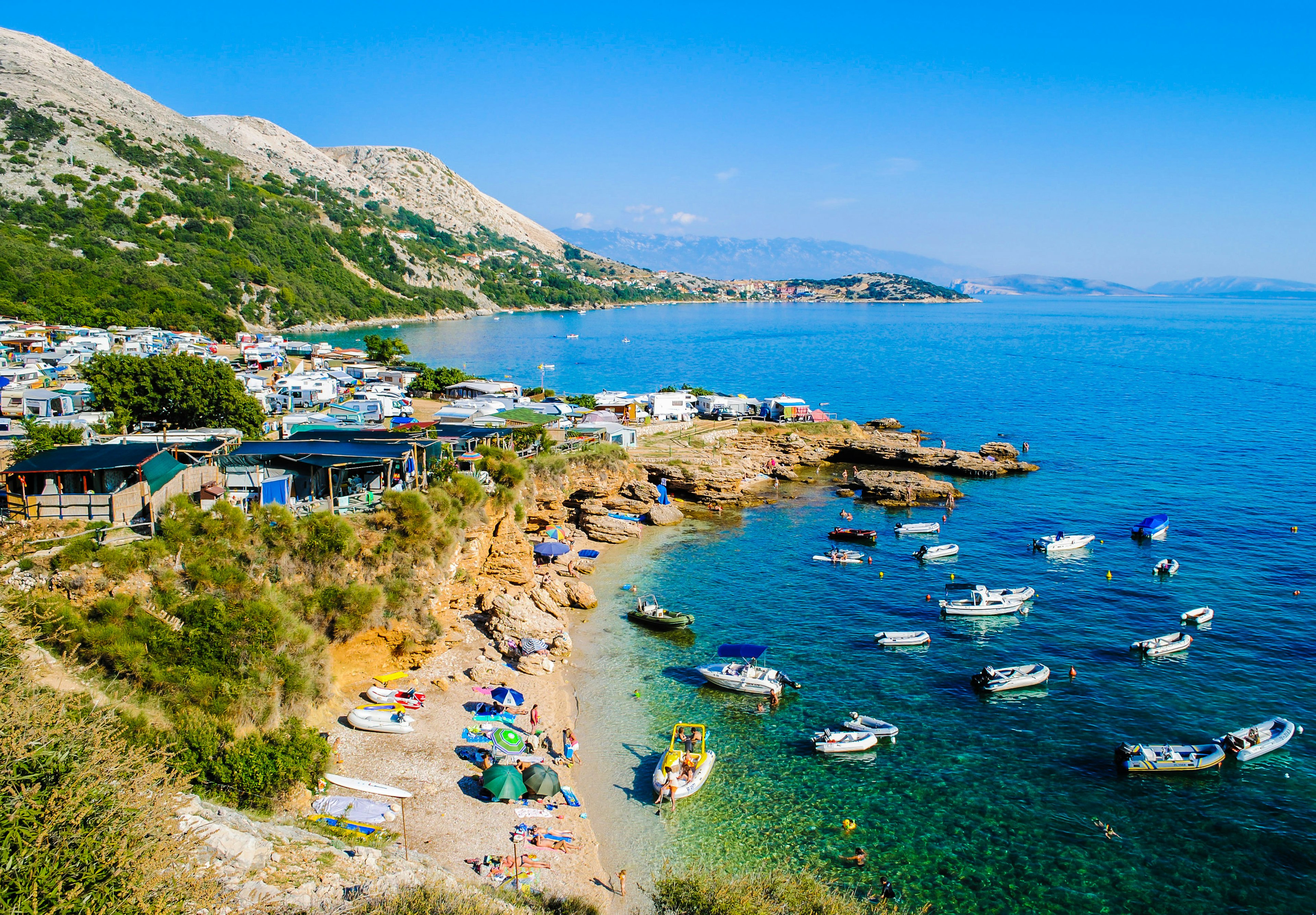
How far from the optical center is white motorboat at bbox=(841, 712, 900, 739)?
68.6 feet

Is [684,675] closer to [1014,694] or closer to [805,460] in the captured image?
[1014,694]

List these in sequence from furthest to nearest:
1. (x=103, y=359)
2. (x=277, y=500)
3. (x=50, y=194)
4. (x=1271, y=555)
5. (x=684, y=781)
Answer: (x=50, y=194)
(x=103, y=359)
(x=1271, y=555)
(x=277, y=500)
(x=684, y=781)

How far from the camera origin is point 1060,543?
35.8 m

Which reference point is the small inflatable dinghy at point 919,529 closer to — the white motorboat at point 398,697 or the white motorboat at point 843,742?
the white motorboat at point 843,742

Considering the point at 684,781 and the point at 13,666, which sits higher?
the point at 13,666

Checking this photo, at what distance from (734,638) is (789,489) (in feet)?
68.6

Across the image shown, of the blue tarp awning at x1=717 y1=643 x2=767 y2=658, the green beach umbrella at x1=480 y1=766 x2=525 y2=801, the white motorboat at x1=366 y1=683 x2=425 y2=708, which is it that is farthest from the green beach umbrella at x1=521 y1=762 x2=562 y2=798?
the blue tarp awning at x1=717 y1=643 x2=767 y2=658

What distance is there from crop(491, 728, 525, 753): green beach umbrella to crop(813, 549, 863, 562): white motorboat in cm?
1869

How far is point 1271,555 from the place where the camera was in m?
34.7

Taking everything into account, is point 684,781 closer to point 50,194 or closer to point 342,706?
point 342,706

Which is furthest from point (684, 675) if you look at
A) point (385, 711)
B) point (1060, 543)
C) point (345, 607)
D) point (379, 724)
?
point (1060, 543)

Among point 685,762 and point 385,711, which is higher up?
point 385,711

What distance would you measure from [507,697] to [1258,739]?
68.8ft

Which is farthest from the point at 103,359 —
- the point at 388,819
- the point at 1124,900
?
the point at 1124,900
